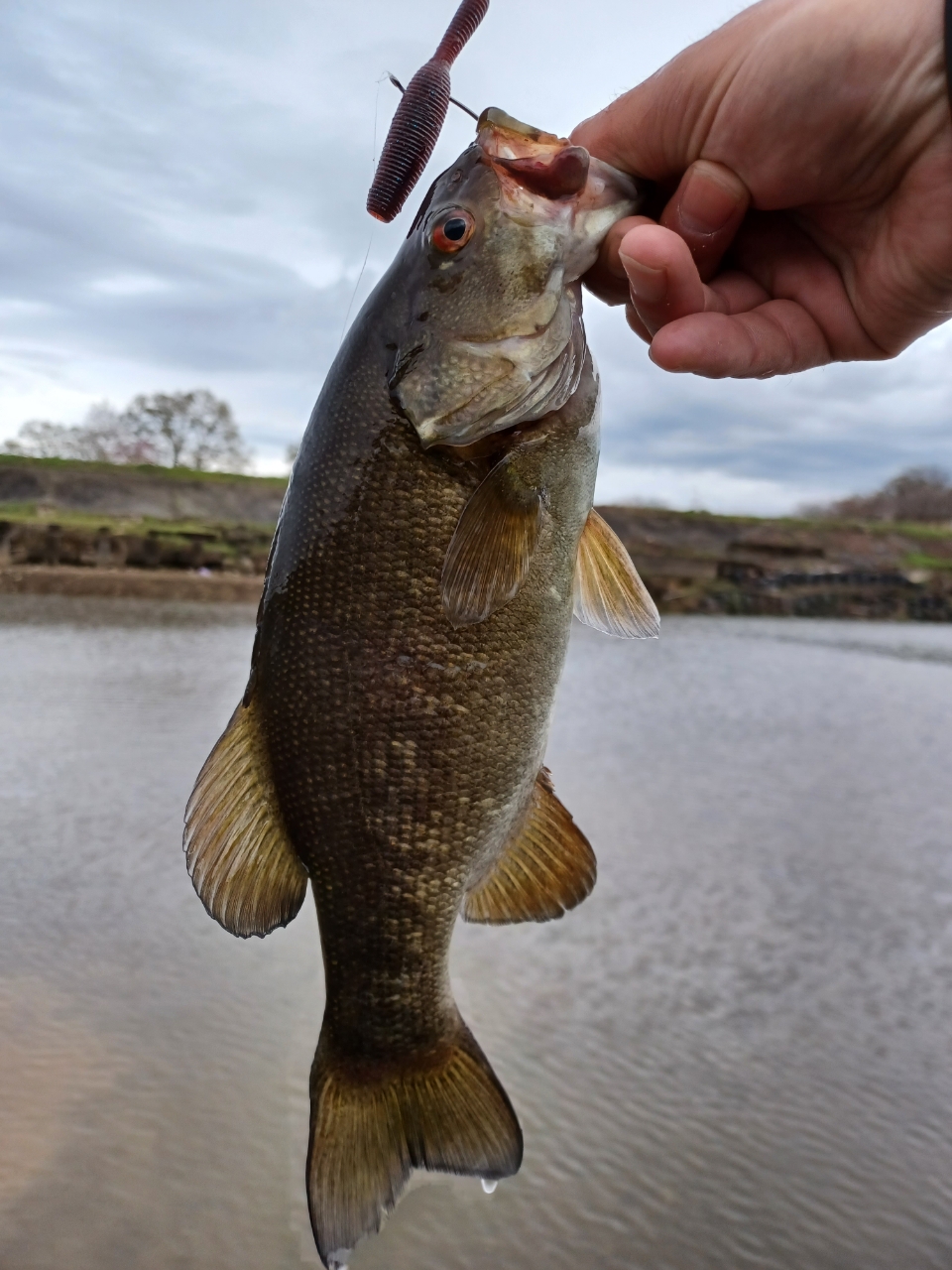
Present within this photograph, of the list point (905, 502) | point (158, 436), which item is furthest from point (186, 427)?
point (905, 502)

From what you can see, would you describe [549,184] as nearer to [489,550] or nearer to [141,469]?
[489,550]

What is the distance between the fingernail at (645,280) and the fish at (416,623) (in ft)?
0.27

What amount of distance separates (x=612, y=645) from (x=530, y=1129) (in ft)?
39.3

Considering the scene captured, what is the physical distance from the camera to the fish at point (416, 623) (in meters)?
1.62

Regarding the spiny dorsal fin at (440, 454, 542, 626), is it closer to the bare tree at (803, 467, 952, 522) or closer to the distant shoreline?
the distant shoreline

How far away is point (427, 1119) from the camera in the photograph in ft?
5.89

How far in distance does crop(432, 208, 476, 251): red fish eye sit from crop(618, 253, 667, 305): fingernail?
0.93 ft

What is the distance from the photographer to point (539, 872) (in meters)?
1.91

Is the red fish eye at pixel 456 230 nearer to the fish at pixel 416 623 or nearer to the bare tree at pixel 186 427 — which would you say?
the fish at pixel 416 623

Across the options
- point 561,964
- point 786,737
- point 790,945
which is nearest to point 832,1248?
point 561,964

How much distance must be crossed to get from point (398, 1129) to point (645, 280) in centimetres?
166

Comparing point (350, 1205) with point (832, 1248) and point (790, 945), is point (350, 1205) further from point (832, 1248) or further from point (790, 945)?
point (790, 945)

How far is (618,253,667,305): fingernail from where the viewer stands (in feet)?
5.61

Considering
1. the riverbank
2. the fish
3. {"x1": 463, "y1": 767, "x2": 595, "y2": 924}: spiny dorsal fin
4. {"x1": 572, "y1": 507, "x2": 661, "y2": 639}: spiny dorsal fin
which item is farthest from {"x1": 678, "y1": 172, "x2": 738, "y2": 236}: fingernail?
the riverbank
